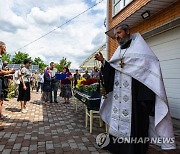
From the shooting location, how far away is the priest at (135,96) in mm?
3611

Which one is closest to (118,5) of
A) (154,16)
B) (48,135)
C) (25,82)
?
(154,16)

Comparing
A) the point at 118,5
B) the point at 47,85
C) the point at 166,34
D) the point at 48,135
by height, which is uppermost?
the point at 118,5

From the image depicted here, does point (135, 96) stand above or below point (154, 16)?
below

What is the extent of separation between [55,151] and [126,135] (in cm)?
137

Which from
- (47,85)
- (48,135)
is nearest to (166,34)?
(48,135)

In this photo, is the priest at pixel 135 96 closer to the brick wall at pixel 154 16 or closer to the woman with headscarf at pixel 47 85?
the brick wall at pixel 154 16

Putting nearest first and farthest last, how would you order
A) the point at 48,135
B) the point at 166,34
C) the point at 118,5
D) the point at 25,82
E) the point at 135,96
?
the point at 135,96 < the point at 48,135 < the point at 166,34 < the point at 25,82 < the point at 118,5

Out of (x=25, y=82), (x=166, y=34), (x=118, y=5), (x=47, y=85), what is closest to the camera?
(x=166, y=34)

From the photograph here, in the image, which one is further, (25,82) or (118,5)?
(118,5)

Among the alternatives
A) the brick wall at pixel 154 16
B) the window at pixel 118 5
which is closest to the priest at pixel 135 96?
the brick wall at pixel 154 16

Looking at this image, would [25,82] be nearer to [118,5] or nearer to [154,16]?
[154,16]

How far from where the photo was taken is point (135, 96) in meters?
3.87

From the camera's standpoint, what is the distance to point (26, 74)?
8.28 m

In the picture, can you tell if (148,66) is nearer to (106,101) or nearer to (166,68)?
(106,101)
